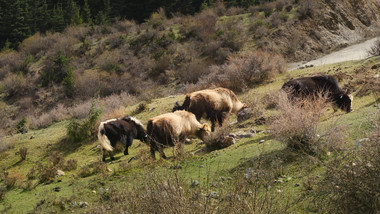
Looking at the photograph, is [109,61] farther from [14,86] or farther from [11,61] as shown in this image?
[11,61]

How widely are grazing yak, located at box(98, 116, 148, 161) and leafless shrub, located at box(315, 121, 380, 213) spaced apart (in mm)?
7350

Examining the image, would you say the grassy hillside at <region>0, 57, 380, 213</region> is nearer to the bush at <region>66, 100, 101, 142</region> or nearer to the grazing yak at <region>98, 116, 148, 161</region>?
the bush at <region>66, 100, 101, 142</region>

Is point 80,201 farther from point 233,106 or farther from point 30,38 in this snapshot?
point 30,38

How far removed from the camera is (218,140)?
9.45 metres

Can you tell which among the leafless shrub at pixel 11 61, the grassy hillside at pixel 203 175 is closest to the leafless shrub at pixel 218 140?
the grassy hillside at pixel 203 175

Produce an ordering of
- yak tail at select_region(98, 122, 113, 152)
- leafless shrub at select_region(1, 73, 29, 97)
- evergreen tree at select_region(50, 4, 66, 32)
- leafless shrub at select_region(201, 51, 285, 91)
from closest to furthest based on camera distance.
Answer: yak tail at select_region(98, 122, 113, 152) < leafless shrub at select_region(201, 51, 285, 91) < leafless shrub at select_region(1, 73, 29, 97) < evergreen tree at select_region(50, 4, 66, 32)

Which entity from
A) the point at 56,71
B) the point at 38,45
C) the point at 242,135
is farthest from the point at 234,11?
the point at 242,135

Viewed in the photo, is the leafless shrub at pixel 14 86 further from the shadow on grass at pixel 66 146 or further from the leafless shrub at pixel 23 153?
the leafless shrub at pixel 23 153

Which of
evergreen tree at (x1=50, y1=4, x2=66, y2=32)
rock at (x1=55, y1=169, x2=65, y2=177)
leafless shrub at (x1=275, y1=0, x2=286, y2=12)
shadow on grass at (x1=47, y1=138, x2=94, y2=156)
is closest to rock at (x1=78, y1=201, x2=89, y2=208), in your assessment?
rock at (x1=55, y1=169, x2=65, y2=177)

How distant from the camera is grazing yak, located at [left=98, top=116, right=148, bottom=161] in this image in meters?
11.3

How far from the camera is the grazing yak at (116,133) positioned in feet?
37.0

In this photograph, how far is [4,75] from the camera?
1436 inches

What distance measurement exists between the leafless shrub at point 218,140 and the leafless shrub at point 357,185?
4.70m

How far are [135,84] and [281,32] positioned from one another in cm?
1417
